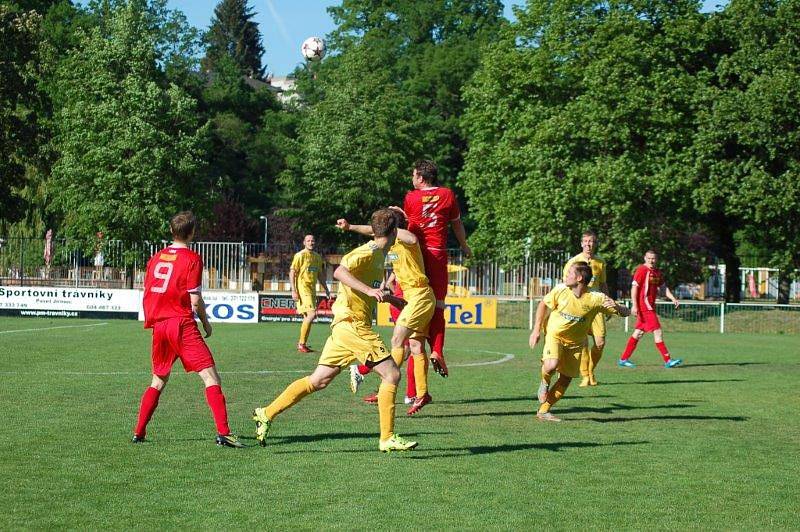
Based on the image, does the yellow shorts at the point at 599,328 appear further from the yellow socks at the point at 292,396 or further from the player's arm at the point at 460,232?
the yellow socks at the point at 292,396

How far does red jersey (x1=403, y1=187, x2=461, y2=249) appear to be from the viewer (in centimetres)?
1195

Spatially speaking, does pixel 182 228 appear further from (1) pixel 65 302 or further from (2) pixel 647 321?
(1) pixel 65 302

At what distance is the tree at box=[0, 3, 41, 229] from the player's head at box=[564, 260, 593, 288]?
43222 mm

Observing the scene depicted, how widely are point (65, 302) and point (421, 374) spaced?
1049 inches

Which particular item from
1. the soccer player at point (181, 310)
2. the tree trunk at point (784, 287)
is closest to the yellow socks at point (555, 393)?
the soccer player at point (181, 310)

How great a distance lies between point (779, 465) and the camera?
9.41 m

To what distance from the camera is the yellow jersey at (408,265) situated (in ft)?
35.6

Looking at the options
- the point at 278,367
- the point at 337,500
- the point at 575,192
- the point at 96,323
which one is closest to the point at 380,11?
the point at 575,192

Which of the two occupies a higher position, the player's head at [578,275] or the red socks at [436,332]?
the player's head at [578,275]

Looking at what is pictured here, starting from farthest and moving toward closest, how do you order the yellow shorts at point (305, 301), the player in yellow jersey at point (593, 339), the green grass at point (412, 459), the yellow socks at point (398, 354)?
the yellow shorts at point (305, 301) → the player in yellow jersey at point (593, 339) → the yellow socks at point (398, 354) → the green grass at point (412, 459)

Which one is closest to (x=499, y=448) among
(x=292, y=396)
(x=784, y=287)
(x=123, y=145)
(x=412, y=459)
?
(x=412, y=459)

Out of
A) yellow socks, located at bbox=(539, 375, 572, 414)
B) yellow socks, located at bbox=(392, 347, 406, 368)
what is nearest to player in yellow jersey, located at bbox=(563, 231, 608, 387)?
yellow socks, located at bbox=(539, 375, 572, 414)

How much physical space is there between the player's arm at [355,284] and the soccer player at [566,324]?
9.99 feet

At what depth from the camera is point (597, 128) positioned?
43438 millimetres
